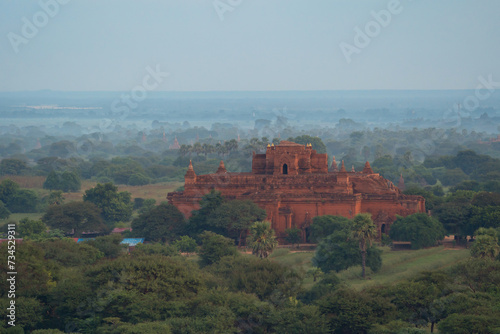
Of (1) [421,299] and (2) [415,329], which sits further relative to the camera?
(1) [421,299]

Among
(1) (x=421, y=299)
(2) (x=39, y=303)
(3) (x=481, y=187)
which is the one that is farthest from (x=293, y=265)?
(3) (x=481, y=187)

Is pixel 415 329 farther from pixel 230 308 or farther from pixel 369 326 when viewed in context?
pixel 230 308

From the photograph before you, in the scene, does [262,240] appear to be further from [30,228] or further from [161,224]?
[30,228]

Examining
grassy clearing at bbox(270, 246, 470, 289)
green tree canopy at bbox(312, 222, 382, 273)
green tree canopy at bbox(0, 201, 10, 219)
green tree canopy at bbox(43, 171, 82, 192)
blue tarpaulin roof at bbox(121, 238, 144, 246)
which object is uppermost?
green tree canopy at bbox(312, 222, 382, 273)

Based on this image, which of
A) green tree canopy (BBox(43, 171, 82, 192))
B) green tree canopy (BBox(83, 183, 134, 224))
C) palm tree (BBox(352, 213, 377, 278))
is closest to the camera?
palm tree (BBox(352, 213, 377, 278))

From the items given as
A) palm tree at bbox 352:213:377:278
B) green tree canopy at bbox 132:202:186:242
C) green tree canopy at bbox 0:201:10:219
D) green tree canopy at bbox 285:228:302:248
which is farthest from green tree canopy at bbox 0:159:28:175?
palm tree at bbox 352:213:377:278

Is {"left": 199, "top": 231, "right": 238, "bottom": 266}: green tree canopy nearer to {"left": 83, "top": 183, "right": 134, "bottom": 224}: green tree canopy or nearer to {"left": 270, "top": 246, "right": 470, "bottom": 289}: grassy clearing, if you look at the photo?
{"left": 270, "top": 246, "right": 470, "bottom": 289}: grassy clearing
